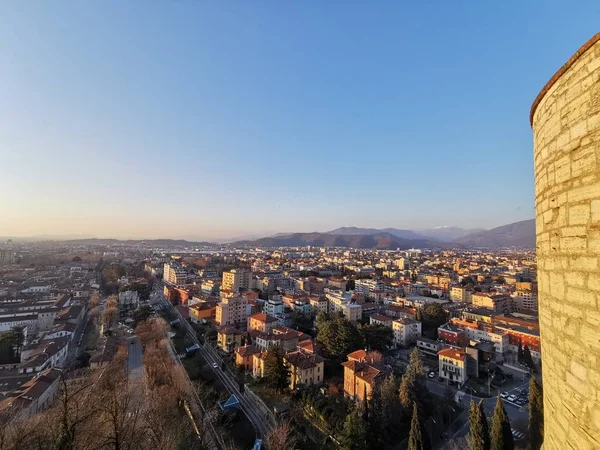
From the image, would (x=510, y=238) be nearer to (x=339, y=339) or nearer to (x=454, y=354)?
(x=454, y=354)

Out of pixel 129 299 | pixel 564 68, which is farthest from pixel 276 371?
pixel 129 299

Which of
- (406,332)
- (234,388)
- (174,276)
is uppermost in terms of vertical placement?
(174,276)

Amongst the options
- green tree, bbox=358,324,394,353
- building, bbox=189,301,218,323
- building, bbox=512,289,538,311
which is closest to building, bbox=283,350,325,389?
green tree, bbox=358,324,394,353

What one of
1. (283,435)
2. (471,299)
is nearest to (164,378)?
(283,435)

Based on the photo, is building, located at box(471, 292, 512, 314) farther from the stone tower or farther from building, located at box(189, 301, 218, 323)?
the stone tower

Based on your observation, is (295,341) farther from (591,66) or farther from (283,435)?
(591,66)

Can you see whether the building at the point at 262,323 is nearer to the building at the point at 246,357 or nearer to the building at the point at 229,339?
the building at the point at 229,339
